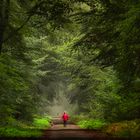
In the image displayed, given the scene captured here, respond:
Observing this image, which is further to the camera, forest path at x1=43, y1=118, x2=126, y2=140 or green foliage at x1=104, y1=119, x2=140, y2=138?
green foliage at x1=104, y1=119, x2=140, y2=138

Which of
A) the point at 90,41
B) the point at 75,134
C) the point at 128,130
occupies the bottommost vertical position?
the point at 128,130

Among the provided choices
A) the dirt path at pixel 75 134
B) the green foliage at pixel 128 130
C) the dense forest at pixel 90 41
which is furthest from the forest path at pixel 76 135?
the dense forest at pixel 90 41

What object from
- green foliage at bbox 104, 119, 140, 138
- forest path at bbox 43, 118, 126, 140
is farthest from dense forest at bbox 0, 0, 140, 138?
forest path at bbox 43, 118, 126, 140

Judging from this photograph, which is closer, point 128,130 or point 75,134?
point 128,130

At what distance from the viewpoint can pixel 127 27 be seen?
12.3 meters

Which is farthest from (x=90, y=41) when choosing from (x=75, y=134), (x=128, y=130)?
(x=75, y=134)

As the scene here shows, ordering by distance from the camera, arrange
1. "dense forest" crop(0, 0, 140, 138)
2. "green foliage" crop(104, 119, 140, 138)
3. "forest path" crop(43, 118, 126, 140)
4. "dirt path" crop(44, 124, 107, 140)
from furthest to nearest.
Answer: "dirt path" crop(44, 124, 107, 140)
"green foliage" crop(104, 119, 140, 138)
"forest path" crop(43, 118, 126, 140)
"dense forest" crop(0, 0, 140, 138)

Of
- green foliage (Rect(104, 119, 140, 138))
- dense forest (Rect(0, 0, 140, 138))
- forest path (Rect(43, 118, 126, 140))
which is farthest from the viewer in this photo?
green foliage (Rect(104, 119, 140, 138))

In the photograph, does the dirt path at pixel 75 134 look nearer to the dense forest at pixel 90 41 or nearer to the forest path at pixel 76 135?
the forest path at pixel 76 135

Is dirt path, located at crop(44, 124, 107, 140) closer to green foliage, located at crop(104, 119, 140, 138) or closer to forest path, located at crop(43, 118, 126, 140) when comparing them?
forest path, located at crop(43, 118, 126, 140)

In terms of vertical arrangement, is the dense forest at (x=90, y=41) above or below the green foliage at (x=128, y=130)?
above

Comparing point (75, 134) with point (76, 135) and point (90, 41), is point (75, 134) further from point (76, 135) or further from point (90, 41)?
point (90, 41)

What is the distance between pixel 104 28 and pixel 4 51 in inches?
264

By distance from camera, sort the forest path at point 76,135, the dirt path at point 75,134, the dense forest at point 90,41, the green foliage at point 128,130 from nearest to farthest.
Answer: the dense forest at point 90,41, the forest path at point 76,135, the green foliage at point 128,130, the dirt path at point 75,134
